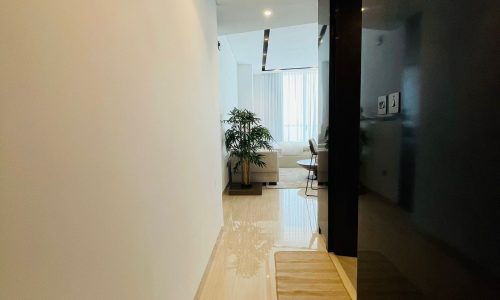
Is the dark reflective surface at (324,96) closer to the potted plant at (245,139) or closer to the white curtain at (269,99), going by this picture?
the potted plant at (245,139)

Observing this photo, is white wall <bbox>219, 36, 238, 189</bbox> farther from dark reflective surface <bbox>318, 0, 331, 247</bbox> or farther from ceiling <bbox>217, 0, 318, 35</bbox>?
dark reflective surface <bbox>318, 0, 331, 247</bbox>

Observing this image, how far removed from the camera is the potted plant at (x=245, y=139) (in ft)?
15.4

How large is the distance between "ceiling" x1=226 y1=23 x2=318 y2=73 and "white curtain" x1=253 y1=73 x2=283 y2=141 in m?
0.36

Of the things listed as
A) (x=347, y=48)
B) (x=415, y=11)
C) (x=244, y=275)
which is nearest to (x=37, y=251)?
(x=415, y=11)

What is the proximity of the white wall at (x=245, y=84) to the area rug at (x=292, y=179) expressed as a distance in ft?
7.30

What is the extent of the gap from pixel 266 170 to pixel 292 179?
94cm

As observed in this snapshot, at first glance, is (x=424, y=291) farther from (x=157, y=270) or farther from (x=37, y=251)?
(x=37, y=251)

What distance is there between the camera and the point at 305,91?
814cm

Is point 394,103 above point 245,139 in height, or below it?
above

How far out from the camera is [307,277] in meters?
2.14

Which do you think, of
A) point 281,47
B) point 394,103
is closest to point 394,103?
point 394,103

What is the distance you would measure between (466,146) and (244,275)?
74.3 inches

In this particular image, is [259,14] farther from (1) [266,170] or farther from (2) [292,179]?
(2) [292,179]

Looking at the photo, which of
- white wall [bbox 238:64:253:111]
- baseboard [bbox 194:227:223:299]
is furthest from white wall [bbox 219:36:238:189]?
baseboard [bbox 194:227:223:299]
